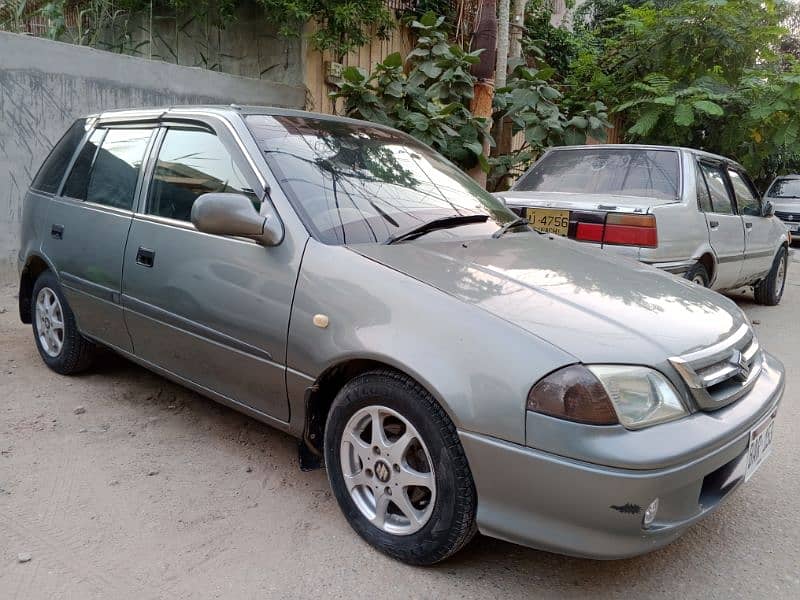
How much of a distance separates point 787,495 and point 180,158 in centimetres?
329

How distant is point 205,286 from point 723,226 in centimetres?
467

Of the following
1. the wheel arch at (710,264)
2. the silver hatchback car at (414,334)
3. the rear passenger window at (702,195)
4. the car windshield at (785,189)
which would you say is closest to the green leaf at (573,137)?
the rear passenger window at (702,195)

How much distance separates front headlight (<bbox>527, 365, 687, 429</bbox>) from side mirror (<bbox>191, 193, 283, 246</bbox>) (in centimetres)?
128

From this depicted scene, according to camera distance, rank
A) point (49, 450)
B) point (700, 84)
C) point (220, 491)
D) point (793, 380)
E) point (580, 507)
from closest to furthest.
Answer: point (580, 507), point (220, 491), point (49, 450), point (793, 380), point (700, 84)

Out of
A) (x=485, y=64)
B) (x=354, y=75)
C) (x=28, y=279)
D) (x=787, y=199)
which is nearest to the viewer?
(x=28, y=279)

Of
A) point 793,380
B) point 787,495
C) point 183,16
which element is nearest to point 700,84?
point 793,380

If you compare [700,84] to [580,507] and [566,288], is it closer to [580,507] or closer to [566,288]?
[566,288]

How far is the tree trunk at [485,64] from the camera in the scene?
27.3 ft

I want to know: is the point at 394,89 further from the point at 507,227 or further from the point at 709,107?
the point at 507,227

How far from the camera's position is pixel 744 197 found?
6566mm

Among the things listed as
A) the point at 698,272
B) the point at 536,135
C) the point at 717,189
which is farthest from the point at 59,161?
the point at 536,135

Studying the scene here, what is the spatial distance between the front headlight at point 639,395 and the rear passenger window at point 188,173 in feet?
5.58

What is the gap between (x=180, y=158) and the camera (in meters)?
3.27

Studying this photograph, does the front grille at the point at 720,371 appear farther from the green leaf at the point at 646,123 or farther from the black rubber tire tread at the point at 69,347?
the green leaf at the point at 646,123
